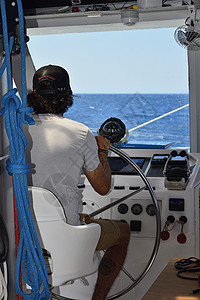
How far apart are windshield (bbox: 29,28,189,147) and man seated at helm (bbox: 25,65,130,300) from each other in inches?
1005

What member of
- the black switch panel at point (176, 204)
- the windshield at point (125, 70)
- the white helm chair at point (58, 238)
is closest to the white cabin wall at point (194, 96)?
the black switch panel at point (176, 204)

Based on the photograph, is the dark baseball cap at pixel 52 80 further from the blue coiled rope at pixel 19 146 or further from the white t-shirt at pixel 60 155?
the blue coiled rope at pixel 19 146

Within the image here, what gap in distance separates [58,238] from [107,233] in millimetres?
631

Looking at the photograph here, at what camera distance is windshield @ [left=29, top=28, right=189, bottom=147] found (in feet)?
91.9

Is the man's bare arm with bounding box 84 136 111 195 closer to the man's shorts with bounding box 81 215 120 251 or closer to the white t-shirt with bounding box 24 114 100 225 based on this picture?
the white t-shirt with bounding box 24 114 100 225

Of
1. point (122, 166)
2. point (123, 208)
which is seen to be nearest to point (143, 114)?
point (122, 166)

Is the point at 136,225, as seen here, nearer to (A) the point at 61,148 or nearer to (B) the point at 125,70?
(A) the point at 61,148

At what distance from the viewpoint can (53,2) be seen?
6.35 ft

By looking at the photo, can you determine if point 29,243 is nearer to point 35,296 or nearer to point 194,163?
point 35,296

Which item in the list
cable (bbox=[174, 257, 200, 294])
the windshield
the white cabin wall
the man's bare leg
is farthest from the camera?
the windshield

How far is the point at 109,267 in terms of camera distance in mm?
2932

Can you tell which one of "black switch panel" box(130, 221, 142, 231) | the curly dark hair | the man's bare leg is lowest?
the man's bare leg

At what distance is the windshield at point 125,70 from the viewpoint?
1103 inches

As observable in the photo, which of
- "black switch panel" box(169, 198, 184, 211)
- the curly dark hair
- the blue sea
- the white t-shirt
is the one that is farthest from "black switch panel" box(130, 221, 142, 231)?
the blue sea
